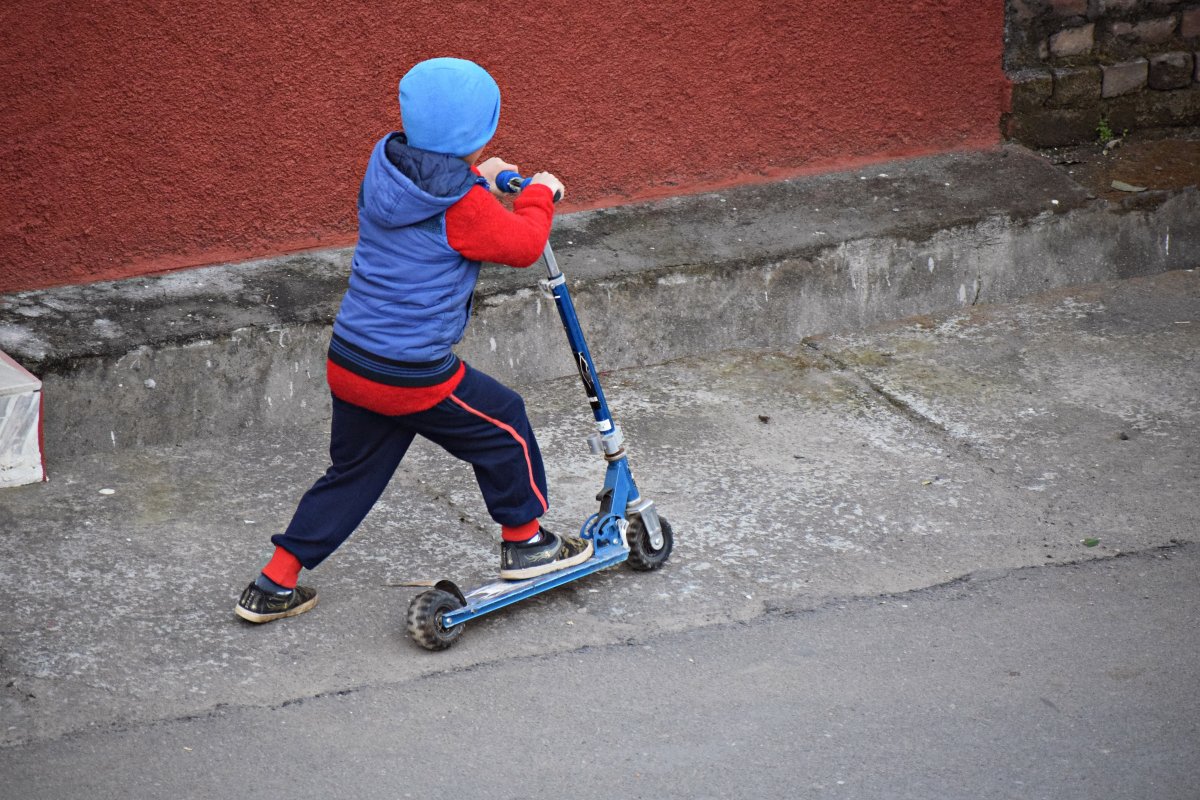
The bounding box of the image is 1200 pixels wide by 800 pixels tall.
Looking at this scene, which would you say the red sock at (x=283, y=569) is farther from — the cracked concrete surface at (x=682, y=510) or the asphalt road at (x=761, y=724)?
the asphalt road at (x=761, y=724)

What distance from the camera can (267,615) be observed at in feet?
12.3

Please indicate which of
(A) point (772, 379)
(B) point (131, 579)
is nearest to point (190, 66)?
Answer: (B) point (131, 579)

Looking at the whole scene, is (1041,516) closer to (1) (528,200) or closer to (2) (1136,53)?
(1) (528,200)

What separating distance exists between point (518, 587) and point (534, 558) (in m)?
0.10

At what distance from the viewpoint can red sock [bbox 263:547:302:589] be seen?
3.73 metres

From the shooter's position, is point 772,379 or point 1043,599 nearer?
point 1043,599

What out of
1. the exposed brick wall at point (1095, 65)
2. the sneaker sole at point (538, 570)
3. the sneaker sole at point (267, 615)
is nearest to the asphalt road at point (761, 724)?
the sneaker sole at point (538, 570)

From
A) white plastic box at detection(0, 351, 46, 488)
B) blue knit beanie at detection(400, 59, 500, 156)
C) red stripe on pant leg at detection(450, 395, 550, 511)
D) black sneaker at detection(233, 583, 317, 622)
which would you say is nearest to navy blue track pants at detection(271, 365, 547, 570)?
red stripe on pant leg at detection(450, 395, 550, 511)

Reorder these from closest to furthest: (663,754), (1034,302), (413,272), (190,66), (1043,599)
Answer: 1. (663,754)
2. (413,272)
3. (1043,599)
4. (190,66)
5. (1034,302)

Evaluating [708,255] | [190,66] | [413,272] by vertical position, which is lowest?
[708,255]

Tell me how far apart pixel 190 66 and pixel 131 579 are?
208 cm

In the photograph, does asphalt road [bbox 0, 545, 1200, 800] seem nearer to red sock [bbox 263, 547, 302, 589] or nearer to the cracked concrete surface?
the cracked concrete surface

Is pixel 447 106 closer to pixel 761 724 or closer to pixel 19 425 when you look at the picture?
pixel 761 724

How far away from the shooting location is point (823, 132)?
6.25 meters
